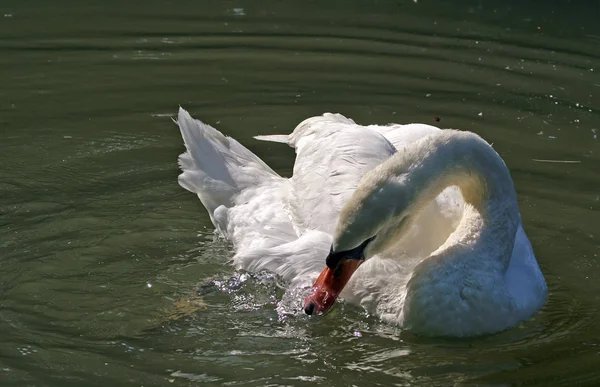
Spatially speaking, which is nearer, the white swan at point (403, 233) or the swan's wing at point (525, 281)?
the white swan at point (403, 233)

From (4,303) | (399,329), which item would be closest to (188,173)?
(4,303)

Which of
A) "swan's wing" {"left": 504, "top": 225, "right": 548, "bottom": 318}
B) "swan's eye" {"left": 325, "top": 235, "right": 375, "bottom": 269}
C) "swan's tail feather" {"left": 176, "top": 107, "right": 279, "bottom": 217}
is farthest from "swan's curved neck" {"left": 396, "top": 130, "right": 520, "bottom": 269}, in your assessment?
"swan's tail feather" {"left": 176, "top": 107, "right": 279, "bottom": 217}

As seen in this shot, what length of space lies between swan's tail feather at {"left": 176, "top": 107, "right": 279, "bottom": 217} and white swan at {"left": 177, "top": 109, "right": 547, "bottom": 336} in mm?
174

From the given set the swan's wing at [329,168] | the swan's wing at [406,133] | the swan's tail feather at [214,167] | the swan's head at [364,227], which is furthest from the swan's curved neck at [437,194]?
the swan's tail feather at [214,167]

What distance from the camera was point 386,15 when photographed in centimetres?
1227

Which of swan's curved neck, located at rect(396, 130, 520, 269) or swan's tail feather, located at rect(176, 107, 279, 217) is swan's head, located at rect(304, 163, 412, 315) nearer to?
swan's curved neck, located at rect(396, 130, 520, 269)

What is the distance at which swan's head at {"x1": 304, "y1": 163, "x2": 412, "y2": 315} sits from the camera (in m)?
5.34

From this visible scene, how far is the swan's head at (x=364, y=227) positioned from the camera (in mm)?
5336

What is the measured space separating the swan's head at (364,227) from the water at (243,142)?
34cm

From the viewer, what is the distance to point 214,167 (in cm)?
754

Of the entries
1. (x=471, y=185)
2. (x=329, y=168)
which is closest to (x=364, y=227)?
(x=471, y=185)

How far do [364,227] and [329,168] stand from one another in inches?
61.3

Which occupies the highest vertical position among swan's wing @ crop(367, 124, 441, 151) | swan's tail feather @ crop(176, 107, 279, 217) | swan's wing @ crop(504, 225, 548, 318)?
swan's wing @ crop(367, 124, 441, 151)

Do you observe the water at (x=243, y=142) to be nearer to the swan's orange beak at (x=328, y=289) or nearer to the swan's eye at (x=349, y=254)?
the swan's orange beak at (x=328, y=289)
